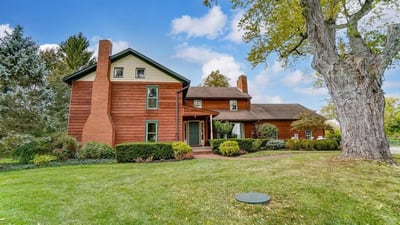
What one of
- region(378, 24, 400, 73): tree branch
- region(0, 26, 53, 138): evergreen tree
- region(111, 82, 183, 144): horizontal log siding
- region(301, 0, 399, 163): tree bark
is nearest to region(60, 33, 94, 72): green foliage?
region(0, 26, 53, 138): evergreen tree

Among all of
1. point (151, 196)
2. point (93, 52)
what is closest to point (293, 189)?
point (151, 196)

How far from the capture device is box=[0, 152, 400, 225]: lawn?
3.85 m

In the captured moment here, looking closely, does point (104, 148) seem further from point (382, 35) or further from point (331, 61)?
point (382, 35)

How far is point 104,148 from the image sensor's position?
12.8 meters

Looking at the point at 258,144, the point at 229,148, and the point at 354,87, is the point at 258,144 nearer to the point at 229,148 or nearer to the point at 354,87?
the point at 229,148

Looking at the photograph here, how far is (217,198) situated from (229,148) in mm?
9102

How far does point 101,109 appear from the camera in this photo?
14.1 meters

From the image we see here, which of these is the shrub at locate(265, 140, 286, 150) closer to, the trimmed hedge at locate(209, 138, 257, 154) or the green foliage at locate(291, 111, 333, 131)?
the trimmed hedge at locate(209, 138, 257, 154)

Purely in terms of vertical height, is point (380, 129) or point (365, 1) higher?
point (365, 1)

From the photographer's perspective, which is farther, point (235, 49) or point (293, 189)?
point (235, 49)

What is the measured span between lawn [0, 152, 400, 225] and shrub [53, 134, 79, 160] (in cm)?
553

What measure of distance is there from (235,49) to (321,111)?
14357 mm

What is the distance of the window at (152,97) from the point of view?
50.8 feet

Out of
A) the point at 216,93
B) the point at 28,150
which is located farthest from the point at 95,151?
the point at 216,93
